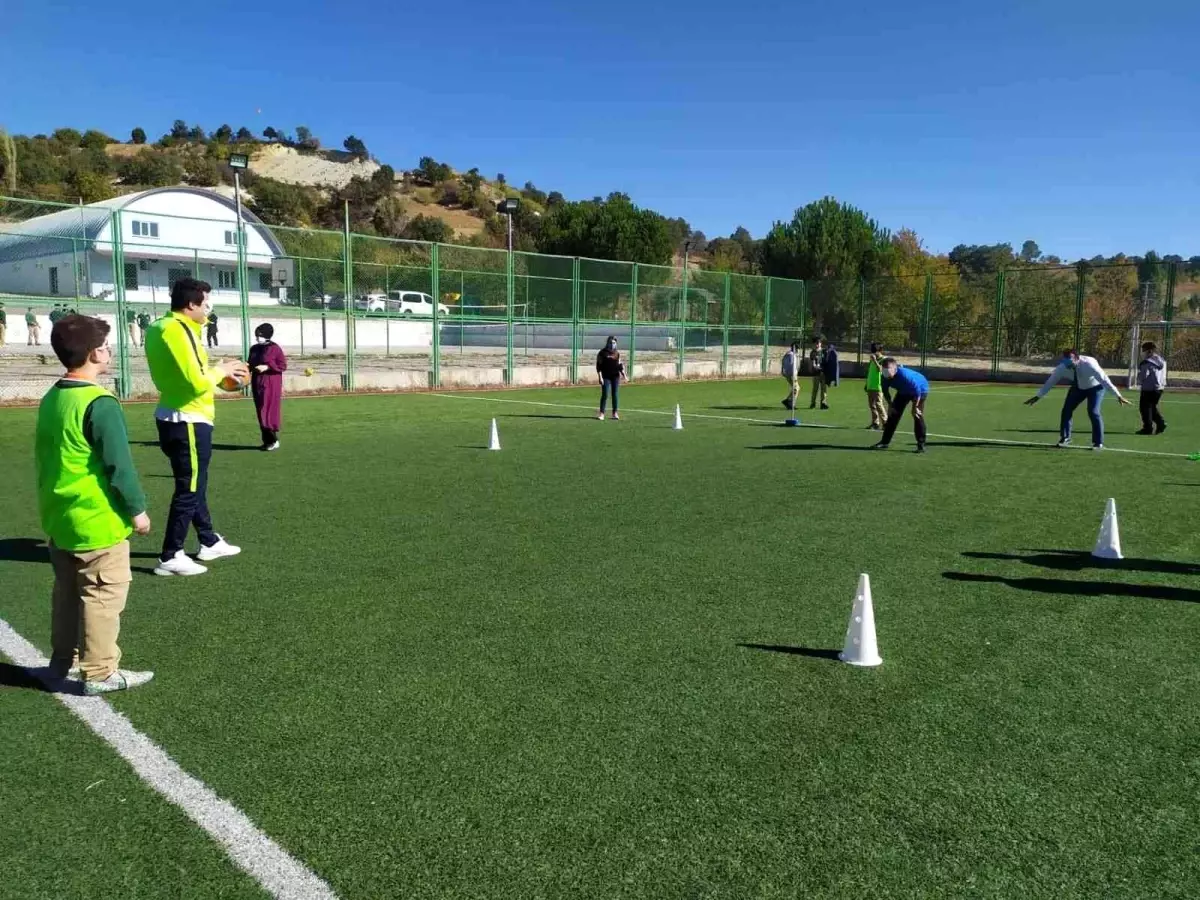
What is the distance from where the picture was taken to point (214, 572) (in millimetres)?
6148

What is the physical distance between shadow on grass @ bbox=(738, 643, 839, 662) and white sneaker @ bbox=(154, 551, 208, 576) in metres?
3.79

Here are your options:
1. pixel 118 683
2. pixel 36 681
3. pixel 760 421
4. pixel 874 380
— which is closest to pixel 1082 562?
pixel 118 683

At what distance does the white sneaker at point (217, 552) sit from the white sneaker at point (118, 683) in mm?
2194

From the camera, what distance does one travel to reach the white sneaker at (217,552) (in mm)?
6434

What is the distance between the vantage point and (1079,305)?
99.0ft

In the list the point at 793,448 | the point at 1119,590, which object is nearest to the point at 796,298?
the point at 793,448

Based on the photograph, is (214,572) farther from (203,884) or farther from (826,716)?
(826,716)

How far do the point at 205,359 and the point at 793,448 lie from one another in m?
9.12

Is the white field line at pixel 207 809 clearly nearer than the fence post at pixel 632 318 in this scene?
Yes

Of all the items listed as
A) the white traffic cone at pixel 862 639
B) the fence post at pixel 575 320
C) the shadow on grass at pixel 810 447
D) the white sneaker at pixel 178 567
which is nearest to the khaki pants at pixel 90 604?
the white sneaker at pixel 178 567

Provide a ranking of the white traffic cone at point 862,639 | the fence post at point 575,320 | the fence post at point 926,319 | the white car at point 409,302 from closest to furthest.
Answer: the white traffic cone at point 862,639, the white car at point 409,302, the fence post at point 575,320, the fence post at point 926,319

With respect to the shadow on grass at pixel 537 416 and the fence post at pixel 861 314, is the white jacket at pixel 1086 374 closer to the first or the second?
the shadow on grass at pixel 537 416

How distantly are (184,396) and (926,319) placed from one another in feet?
104

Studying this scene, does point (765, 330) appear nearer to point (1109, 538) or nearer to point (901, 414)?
point (901, 414)
